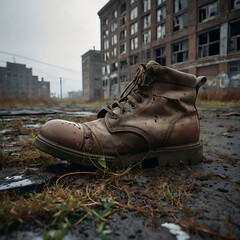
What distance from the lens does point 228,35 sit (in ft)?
46.1

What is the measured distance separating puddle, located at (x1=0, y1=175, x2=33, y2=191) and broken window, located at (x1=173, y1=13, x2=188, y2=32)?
1962 cm

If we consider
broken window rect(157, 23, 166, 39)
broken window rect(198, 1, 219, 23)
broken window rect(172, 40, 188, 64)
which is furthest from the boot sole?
broken window rect(157, 23, 166, 39)

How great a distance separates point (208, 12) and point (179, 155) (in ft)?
60.3

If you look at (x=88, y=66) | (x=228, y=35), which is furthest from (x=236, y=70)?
(x=88, y=66)

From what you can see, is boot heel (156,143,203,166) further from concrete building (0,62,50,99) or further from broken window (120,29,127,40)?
concrete building (0,62,50,99)

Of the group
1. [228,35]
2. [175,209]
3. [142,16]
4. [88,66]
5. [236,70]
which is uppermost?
[142,16]

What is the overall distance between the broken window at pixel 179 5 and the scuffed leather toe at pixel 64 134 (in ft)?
65.7

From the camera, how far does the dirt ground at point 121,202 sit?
0.58m

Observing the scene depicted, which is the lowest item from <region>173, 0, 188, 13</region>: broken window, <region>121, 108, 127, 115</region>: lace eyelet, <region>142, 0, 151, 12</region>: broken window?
<region>121, 108, 127, 115</region>: lace eyelet

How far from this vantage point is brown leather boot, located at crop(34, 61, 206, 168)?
1.09 m

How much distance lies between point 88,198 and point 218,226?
504mm

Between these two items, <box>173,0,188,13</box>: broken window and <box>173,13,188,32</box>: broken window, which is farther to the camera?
<box>173,13,188,32</box>: broken window

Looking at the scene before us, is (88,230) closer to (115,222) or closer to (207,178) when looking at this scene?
(115,222)

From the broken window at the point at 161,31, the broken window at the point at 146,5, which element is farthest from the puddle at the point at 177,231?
the broken window at the point at 146,5
